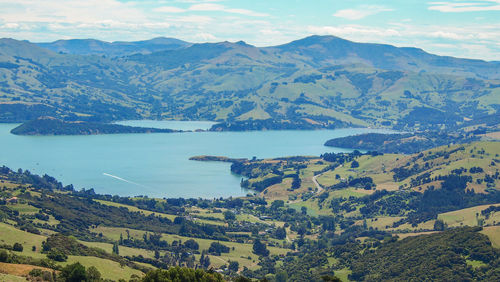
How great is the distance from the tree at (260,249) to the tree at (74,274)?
48.9m

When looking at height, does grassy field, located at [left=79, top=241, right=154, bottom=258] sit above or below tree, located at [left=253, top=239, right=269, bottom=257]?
above

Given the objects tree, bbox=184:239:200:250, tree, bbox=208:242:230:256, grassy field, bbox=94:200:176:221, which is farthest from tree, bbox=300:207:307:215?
tree, bbox=184:239:200:250

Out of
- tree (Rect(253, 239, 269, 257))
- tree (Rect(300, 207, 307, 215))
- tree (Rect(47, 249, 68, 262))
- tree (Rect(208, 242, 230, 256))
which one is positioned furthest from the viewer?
tree (Rect(300, 207, 307, 215))

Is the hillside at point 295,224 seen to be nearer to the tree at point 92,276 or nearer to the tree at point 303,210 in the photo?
the tree at point 92,276

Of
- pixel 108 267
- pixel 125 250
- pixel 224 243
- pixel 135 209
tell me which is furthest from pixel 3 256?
pixel 135 209

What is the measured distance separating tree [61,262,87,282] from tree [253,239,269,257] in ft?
161

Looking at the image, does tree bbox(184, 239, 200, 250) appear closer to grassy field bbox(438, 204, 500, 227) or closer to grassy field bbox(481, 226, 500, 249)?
grassy field bbox(481, 226, 500, 249)

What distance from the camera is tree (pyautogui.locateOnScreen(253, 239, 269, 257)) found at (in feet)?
325

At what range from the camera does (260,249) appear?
99500 mm

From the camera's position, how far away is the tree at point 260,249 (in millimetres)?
99000

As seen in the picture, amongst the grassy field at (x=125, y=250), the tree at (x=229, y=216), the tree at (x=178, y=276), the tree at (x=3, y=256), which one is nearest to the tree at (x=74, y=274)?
the tree at (x=3, y=256)

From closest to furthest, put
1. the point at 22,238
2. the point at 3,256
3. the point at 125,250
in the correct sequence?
1. the point at 3,256
2. the point at 22,238
3. the point at 125,250

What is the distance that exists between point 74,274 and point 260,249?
165ft

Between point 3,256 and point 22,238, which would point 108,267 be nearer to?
point 22,238
